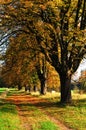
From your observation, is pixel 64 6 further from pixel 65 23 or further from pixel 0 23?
pixel 0 23

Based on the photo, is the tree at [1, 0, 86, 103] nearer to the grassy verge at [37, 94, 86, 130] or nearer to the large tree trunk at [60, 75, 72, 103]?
the large tree trunk at [60, 75, 72, 103]

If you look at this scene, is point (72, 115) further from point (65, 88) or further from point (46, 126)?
point (65, 88)

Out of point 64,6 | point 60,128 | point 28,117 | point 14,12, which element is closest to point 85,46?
point 64,6

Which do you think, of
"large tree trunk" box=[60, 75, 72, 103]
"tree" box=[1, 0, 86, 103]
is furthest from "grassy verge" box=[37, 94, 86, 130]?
"tree" box=[1, 0, 86, 103]

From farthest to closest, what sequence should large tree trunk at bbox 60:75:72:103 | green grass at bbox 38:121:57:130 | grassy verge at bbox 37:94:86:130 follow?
1. large tree trunk at bbox 60:75:72:103
2. grassy verge at bbox 37:94:86:130
3. green grass at bbox 38:121:57:130

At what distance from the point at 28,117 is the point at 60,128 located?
438cm

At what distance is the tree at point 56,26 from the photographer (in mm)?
26078

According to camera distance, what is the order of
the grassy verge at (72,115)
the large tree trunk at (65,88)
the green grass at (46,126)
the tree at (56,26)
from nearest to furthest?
the green grass at (46,126), the grassy verge at (72,115), the tree at (56,26), the large tree trunk at (65,88)

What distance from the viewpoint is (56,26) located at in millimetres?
27375

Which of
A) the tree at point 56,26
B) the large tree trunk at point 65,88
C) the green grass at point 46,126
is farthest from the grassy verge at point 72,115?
the tree at point 56,26

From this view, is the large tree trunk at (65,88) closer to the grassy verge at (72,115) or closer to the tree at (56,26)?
the tree at (56,26)

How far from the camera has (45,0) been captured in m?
25.4

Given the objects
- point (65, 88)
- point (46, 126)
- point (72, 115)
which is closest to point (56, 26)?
point (65, 88)

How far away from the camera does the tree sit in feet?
85.6
